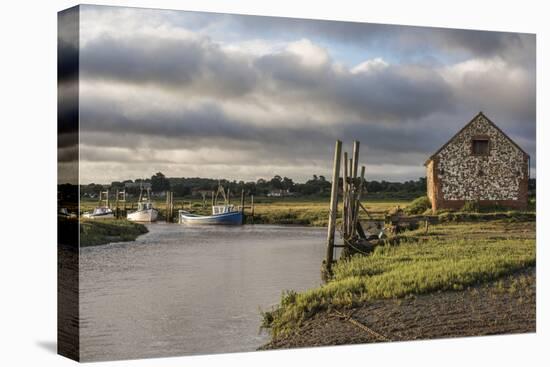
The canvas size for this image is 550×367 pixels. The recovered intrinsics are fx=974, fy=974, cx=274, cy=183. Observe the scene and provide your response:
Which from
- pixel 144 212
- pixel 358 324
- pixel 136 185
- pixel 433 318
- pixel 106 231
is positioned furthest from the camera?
pixel 433 318

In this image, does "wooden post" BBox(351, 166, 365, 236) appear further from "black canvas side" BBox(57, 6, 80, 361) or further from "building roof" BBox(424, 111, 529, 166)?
"black canvas side" BBox(57, 6, 80, 361)

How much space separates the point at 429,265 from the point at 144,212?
4.27m

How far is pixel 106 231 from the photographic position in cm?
1205

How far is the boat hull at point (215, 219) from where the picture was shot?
13.2 meters

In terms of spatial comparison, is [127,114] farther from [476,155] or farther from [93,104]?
[476,155]

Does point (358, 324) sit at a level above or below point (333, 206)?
below

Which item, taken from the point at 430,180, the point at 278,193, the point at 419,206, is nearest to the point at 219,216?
the point at 278,193

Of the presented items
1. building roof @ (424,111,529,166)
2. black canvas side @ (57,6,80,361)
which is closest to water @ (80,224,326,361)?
black canvas side @ (57,6,80,361)

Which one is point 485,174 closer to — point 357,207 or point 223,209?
point 357,207

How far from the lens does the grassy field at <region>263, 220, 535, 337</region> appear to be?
13227mm

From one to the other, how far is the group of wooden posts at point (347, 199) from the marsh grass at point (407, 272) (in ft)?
1.06

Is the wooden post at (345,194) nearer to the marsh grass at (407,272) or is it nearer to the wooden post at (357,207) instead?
the wooden post at (357,207)

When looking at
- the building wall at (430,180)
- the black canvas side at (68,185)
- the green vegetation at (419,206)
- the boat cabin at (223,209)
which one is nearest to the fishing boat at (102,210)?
the black canvas side at (68,185)

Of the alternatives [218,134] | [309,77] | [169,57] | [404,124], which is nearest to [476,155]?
[404,124]
